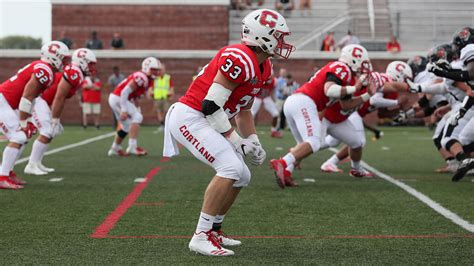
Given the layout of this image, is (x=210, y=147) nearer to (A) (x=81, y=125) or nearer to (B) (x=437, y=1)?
(A) (x=81, y=125)

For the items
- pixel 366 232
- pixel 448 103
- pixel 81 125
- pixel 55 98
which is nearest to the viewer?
pixel 366 232

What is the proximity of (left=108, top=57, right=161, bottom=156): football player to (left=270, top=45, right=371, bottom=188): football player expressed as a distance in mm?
4314

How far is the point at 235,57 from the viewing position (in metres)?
5.43

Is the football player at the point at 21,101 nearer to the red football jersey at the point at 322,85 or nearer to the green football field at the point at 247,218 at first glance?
the green football field at the point at 247,218

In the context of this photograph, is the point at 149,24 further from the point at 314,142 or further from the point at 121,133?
the point at 314,142

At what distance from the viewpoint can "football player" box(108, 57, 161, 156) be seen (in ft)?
45.0

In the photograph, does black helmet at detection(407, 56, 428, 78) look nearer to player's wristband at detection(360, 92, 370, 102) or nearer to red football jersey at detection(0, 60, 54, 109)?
player's wristband at detection(360, 92, 370, 102)

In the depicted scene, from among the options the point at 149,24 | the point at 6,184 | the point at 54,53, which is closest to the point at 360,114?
the point at 54,53

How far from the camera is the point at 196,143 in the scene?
5684 mm

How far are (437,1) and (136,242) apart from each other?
2554 centimetres

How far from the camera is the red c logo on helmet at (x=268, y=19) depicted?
220 inches

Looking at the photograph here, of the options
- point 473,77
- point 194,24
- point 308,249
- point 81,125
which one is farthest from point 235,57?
point 194,24

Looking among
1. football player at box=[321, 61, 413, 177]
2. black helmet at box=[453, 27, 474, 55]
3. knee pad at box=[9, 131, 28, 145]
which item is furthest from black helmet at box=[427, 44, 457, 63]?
knee pad at box=[9, 131, 28, 145]

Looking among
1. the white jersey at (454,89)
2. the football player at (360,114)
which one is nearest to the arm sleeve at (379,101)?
the football player at (360,114)
